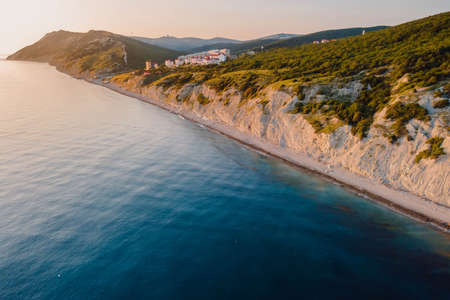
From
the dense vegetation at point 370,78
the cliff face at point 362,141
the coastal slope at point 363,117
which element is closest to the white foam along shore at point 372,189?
the coastal slope at point 363,117

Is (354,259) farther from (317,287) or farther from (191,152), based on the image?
(191,152)

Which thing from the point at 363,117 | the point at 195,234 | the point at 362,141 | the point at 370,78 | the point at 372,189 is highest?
the point at 370,78

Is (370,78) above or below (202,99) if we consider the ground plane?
above

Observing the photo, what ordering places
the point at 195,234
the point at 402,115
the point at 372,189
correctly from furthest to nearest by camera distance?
the point at 402,115, the point at 372,189, the point at 195,234

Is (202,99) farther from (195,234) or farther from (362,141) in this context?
(195,234)

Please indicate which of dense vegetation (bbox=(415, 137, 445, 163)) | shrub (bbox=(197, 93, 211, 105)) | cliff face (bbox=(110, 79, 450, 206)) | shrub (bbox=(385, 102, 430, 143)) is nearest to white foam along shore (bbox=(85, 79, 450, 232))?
cliff face (bbox=(110, 79, 450, 206))

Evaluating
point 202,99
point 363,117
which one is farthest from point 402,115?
point 202,99

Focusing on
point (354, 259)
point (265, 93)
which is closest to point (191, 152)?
point (265, 93)

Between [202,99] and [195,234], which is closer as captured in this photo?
[195,234]
